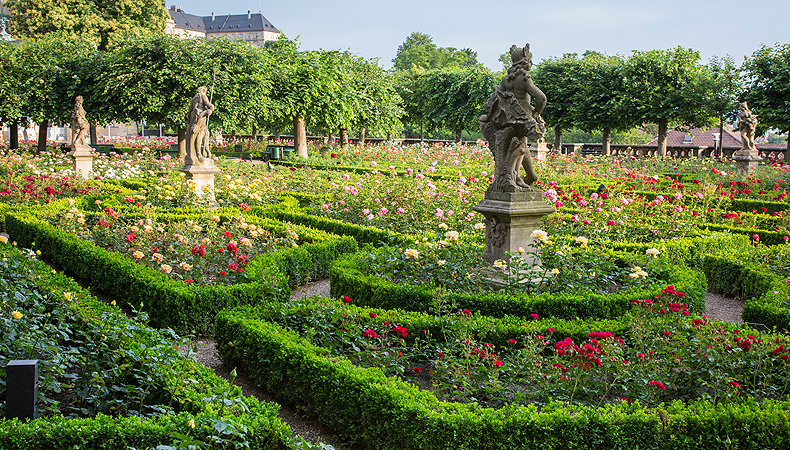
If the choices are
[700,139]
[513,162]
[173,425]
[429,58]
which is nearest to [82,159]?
[513,162]

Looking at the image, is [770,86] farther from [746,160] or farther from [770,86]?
[746,160]

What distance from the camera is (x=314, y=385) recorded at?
4.23 m

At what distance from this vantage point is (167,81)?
65.0ft

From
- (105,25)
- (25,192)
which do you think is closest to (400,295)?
(25,192)

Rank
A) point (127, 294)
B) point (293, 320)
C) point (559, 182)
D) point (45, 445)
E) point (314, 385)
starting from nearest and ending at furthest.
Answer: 1. point (45, 445)
2. point (314, 385)
3. point (293, 320)
4. point (127, 294)
5. point (559, 182)

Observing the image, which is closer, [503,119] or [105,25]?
[503,119]

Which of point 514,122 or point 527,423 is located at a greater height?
point 514,122

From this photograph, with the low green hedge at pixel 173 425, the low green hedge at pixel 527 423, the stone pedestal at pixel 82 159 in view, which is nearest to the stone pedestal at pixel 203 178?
the stone pedestal at pixel 82 159

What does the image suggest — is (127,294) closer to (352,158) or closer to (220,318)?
(220,318)

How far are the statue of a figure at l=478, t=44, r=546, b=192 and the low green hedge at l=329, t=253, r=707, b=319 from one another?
1.33 meters

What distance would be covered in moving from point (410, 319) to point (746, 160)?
15.6 metres

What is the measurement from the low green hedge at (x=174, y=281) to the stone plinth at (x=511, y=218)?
7.65 feet

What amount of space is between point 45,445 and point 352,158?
62.4 ft

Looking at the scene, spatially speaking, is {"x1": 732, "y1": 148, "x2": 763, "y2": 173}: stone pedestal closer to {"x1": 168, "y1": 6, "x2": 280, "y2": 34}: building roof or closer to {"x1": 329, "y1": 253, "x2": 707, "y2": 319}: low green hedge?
{"x1": 329, "y1": 253, "x2": 707, "y2": 319}: low green hedge
